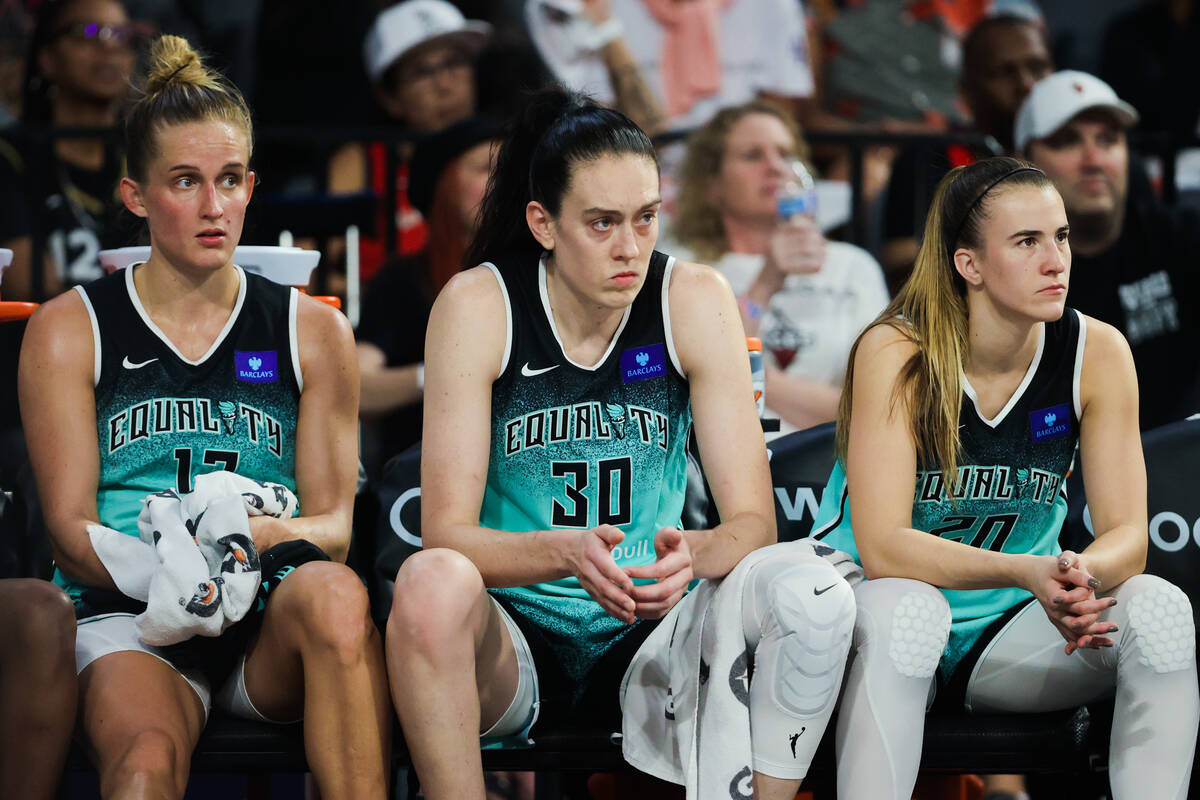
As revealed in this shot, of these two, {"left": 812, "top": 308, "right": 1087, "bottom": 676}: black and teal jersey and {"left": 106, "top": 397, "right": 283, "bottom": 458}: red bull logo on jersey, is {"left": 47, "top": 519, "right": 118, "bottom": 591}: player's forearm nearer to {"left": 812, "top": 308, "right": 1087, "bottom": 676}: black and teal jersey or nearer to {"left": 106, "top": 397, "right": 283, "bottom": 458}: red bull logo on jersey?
{"left": 106, "top": 397, "right": 283, "bottom": 458}: red bull logo on jersey

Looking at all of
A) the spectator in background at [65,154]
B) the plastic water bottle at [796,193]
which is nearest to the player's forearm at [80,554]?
the spectator in background at [65,154]

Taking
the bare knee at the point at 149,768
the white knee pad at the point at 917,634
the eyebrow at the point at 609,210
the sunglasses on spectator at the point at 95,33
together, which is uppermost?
the sunglasses on spectator at the point at 95,33

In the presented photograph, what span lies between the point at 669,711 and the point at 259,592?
0.70 meters

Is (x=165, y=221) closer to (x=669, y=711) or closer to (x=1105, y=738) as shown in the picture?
(x=669, y=711)

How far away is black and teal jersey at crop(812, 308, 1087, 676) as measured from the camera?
9.30ft

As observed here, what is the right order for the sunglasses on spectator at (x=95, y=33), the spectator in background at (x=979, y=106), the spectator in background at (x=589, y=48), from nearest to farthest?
the sunglasses on spectator at (x=95, y=33), the spectator in background at (x=979, y=106), the spectator in background at (x=589, y=48)

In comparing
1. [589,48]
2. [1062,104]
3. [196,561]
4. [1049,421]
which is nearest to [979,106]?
[1062,104]

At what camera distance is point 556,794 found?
2930 millimetres

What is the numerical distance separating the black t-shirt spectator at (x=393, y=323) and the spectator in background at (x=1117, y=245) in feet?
5.83

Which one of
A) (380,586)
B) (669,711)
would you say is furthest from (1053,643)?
(380,586)

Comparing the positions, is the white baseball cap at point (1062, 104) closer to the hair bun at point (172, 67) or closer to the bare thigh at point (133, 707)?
the hair bun at point (172, 67)

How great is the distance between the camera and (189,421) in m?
2.82

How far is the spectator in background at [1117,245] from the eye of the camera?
4.37 metres

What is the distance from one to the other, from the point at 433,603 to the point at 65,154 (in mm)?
2899
